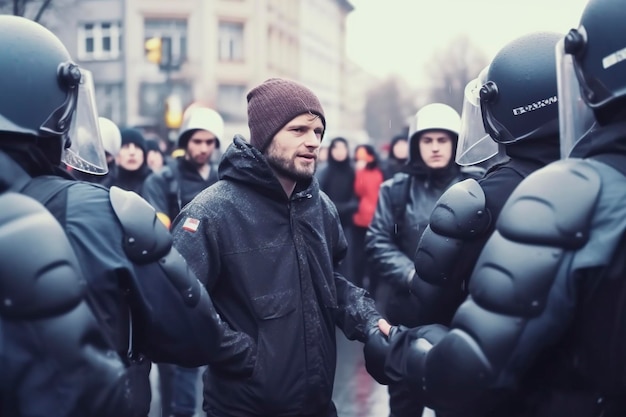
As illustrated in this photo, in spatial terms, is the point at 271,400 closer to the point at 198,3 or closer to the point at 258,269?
the point at 258,269

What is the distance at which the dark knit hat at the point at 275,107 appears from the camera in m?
3.34

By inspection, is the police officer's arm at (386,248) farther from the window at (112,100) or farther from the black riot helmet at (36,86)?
the window at (112,100)

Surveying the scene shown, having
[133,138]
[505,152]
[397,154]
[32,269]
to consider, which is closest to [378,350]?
[505,152]

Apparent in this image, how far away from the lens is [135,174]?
6816mm

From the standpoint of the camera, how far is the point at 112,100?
40.2m

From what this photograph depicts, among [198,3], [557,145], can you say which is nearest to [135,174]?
[557,145]

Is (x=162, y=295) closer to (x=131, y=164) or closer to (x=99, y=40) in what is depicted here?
(x=131, y=164)

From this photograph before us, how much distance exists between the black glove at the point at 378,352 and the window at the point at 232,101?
128ft

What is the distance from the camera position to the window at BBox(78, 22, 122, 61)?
4166cm

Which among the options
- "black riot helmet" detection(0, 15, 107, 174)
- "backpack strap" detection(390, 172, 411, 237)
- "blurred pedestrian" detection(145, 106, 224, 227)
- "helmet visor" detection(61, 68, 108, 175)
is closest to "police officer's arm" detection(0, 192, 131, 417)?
"black riot helmet" detection(0, 15, 107, 174)

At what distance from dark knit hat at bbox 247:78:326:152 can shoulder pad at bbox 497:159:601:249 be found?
136 centimetres

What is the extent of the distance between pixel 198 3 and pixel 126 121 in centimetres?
673

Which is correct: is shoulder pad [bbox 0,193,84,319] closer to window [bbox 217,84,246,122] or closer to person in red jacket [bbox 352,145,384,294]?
person in red jacket [bbox 352,145,384,294]

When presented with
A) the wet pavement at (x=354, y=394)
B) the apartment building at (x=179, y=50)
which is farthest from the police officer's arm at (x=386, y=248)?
the apartment building at (x=179, y=50)
